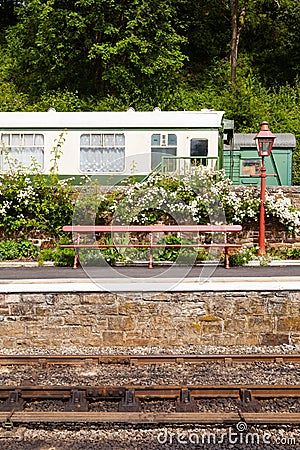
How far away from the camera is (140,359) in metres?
7.87

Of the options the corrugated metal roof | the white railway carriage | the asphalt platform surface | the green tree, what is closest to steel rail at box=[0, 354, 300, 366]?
the asphalt platform surface

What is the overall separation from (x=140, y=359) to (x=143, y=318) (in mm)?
948

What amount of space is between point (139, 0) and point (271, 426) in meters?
20.3

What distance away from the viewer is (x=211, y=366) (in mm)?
7676

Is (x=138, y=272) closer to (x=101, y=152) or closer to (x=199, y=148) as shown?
(x=101, y=152)

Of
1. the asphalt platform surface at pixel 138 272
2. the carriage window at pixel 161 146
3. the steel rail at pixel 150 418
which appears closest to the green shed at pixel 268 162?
the carriage window at pixel 161 146

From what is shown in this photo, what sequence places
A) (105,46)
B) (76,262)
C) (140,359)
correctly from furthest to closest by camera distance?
1. (105,46)
2. (76,262)
3. (140,359)

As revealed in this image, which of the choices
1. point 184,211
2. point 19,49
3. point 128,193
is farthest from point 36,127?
point 19,49

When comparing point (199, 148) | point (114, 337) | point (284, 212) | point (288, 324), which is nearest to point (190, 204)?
point (284, 212)

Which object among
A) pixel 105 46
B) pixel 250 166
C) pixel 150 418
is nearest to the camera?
pixel 150 418

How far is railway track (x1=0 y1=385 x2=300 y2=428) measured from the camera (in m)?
5.80

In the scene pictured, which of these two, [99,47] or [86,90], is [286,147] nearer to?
[99,47]

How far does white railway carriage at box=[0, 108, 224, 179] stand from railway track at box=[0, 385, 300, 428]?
8800 millimetres

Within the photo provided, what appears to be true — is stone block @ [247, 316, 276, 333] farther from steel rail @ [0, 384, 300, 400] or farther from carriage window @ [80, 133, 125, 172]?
carriage window @ [80, 133, 125, 172]
